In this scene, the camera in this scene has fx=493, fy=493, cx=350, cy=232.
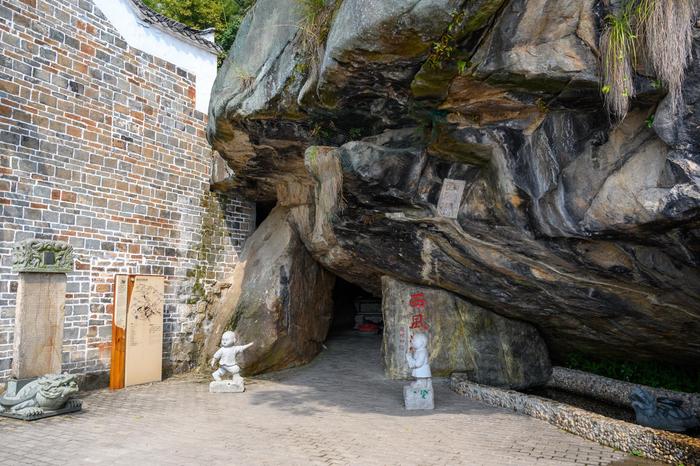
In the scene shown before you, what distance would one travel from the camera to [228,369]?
317 inches

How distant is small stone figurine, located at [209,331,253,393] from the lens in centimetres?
795

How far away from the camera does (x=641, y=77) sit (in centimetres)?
433

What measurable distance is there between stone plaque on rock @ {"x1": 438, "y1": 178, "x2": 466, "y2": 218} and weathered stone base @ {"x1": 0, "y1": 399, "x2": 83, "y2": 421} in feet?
18.1

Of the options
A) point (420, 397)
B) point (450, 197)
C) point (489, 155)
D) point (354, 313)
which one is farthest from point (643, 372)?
point (354, 313)

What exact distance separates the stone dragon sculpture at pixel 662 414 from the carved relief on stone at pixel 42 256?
815 centimetres

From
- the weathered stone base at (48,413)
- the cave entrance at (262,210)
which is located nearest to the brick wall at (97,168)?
the weathered stone base at (48,413)

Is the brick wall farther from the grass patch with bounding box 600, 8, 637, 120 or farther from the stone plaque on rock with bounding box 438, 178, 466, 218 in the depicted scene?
the grass patch with bounding box 600, 8, 637, 120

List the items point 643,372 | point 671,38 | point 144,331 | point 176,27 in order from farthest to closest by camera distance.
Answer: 1. point 176,27
2. point 643,372
3. point 144,331
4. point 671,38

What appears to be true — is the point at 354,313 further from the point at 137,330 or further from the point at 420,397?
the point at 420,397

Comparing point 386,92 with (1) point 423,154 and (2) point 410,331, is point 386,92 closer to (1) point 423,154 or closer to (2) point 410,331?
(1) point 423,154

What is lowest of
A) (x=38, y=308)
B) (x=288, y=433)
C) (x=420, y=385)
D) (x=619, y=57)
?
(x=288, y=433)

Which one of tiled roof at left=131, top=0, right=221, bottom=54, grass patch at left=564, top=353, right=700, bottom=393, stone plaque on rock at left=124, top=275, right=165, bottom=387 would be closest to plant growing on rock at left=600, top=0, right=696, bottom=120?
grass patch at left=564, top=353, right=700, bottom=393

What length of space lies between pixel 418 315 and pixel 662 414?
150 inches

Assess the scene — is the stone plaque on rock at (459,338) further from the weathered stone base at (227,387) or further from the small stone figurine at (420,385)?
the weathered stone base at (227,387)
